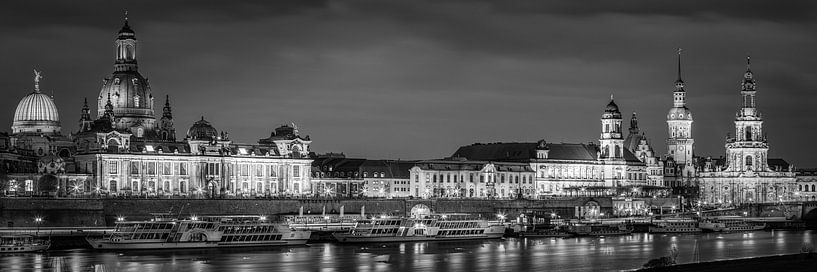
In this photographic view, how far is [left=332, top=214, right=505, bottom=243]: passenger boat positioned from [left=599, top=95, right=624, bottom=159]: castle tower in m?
75.9

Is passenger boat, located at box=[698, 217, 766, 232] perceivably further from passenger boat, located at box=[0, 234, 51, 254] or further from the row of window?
passenger boat, located at box=[0, 234, 51, 254]

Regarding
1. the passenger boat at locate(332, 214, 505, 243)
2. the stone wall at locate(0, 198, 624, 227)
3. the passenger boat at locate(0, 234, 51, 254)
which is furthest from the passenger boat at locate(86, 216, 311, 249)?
the stone wall at locate(0, 198, 624, 227)

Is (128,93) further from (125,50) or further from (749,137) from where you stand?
(749,137)

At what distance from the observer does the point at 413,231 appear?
370ft

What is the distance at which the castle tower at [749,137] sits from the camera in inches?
7771

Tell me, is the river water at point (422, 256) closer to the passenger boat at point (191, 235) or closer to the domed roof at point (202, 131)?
the passenger boat at point (191, 235)

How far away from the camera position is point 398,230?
112m

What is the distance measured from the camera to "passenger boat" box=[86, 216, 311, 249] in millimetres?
98250

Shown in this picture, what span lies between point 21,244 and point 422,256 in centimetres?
2793

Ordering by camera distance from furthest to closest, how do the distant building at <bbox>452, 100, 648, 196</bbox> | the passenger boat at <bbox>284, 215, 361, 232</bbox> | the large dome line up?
the distant building at <bbox>452, 100, 648, 196</bbox> < the large dome < the passenger boat at <bbox>284, 215, 361, 232</bbox>

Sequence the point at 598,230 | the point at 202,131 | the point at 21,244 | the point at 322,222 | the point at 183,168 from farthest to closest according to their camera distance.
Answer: the point at 202,131
the point at 183,168
the point at 598,230
the point at 322,222
the point at 21,244

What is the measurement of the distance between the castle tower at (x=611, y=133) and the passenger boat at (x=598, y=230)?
5422 centimetres

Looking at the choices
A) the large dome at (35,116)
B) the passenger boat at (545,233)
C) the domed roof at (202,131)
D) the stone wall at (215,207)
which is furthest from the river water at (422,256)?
the large dome at (35,116)

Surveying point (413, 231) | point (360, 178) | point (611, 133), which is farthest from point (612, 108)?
point (413, 231)
